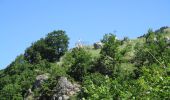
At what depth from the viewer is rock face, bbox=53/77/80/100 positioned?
9894 centimetres

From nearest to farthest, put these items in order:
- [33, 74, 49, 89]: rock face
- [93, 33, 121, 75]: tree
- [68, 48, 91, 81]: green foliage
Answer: [93, 33, 121, 75]: tree
[33, 74, 49, 89]: rock face
[68, 48, 91, 81]: green foliage

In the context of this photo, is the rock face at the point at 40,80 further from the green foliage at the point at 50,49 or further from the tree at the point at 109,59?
the green foliage at the point at 50,49

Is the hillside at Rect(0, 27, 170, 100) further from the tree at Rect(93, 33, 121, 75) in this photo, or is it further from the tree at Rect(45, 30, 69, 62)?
the tree at Rect(45, 30, 69, 62)

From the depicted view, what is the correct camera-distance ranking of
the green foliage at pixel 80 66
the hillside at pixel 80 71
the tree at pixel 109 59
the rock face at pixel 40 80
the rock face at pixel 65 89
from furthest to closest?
the green foliage at pixel 80 66, the rock face at pixel 40 80, the tree at pixel 109 59, the hillside at pixel 80 71, the rock face at pixel 65 89

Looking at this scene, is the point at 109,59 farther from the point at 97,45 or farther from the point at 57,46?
the point at 57,46

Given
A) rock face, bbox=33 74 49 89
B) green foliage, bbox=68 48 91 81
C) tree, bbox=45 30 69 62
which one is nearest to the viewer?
rock face, bbox=33 74 49 89

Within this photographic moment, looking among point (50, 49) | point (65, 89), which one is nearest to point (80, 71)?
point (65, 89)

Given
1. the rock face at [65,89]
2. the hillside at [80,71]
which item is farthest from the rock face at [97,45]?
the rock face at [65,89]

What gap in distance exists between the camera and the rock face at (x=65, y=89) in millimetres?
98938

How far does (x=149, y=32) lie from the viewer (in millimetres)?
125812

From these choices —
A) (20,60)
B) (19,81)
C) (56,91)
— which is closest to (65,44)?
(20,60)

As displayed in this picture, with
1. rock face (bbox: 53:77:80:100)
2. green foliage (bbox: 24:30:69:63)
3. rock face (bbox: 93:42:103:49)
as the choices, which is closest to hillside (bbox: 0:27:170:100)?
rock face (bbox: 53:77:80:100)

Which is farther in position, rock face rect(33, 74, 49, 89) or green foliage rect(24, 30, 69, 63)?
→ green foliage rect(24, 30, 69, 63)

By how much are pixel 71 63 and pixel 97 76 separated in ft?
70.5
